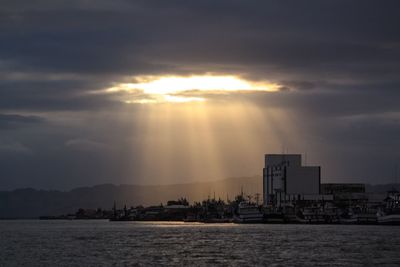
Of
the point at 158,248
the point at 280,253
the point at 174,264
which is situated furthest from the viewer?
the point at 158,248

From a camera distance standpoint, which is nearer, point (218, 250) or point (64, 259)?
point (64, 259)

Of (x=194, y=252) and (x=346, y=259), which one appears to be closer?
(x=346, y=259)

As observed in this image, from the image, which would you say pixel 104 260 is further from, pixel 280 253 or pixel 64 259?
pixel 280 253

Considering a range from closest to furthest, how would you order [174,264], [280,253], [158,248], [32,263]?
1. [174,264]
2. [32,263]
3. [280,253]
4. [158,248]

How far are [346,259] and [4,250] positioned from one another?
46140 mm

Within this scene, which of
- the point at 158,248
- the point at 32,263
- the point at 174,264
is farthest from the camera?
the point at 158,248

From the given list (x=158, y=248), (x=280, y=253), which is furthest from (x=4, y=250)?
(x=280, y=253)

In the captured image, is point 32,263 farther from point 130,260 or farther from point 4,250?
point 4,250

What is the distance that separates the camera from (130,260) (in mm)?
83438

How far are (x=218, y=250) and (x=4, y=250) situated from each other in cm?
2828

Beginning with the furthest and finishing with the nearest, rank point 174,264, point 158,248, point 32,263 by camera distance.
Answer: point 158,248, point 32,263, point 174,264

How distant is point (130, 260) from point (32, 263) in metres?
9.68

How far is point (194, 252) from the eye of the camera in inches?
3738

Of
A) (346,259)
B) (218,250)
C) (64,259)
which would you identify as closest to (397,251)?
(346,259)
